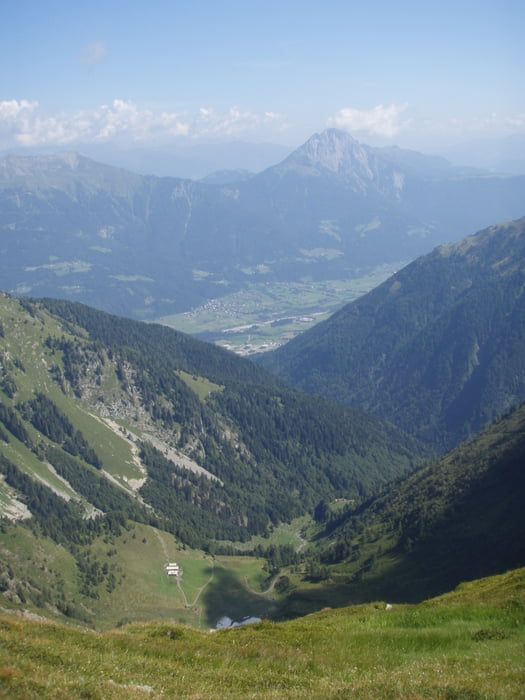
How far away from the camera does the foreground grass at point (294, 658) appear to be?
28766mm

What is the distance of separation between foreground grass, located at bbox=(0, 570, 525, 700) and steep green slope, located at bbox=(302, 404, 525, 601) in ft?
275

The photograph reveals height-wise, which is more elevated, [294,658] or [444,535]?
[294,658]

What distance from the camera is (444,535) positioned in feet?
488

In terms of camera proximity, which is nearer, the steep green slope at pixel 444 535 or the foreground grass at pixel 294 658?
the foreground grass at pixel 294 658

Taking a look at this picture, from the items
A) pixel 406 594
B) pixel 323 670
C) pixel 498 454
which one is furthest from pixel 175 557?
pixel 323 670

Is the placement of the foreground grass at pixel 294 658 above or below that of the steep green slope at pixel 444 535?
above

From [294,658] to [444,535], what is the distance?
120 meters

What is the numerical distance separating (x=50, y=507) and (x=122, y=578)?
2027 inches

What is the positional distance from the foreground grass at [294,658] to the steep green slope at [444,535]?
83728 millimetres

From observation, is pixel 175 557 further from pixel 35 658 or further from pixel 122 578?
pixel 35 658

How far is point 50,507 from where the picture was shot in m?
191

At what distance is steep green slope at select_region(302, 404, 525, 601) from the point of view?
129 m

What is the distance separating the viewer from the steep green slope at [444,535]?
424ft

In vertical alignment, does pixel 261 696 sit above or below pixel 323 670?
above
